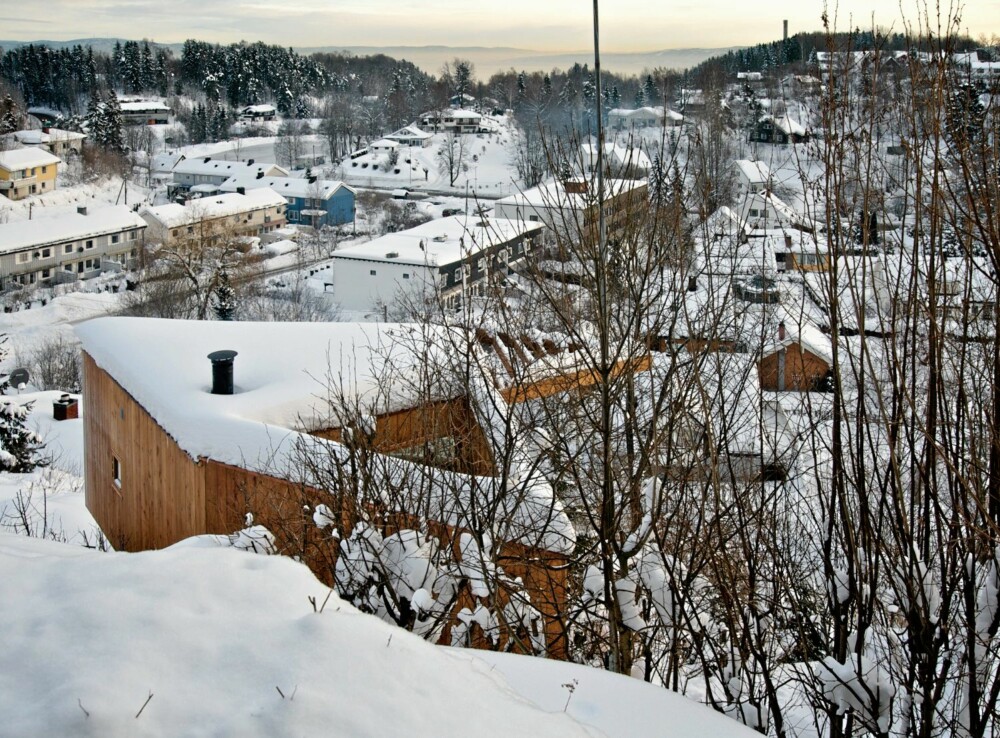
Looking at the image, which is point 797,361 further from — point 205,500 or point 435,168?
point 435,168

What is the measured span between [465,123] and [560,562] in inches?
2214

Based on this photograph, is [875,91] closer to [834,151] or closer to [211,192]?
[834,151]

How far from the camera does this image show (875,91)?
334 cm

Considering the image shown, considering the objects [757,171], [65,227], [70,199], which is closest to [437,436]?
[757,171]

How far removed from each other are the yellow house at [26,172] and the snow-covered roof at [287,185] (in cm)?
733

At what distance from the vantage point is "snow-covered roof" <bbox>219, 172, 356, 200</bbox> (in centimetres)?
4291

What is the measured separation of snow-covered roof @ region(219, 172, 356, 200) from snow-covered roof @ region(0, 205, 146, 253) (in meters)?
7.50

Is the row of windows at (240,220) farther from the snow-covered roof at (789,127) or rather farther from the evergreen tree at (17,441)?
the snow-covered roof at (789,127)

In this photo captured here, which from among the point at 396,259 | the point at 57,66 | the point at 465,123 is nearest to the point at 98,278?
the point at 396,259

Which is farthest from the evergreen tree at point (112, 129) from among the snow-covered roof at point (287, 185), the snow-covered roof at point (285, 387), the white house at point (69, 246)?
the snow-covered roof at point (285, 387)

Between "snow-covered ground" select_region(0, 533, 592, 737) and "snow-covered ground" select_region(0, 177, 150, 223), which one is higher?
"snow-covered ground" select_region(0, 177, 150, 223)

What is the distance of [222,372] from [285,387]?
478 millimetres

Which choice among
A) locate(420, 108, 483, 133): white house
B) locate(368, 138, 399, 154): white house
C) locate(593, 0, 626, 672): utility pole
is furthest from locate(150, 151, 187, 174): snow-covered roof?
locate(593, 0, 626, 672): utility pole

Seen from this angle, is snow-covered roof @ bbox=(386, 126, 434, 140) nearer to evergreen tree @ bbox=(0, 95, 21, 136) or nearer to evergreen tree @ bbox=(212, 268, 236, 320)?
evergreen tree @ bbox=(0, 95, 21, 136)
